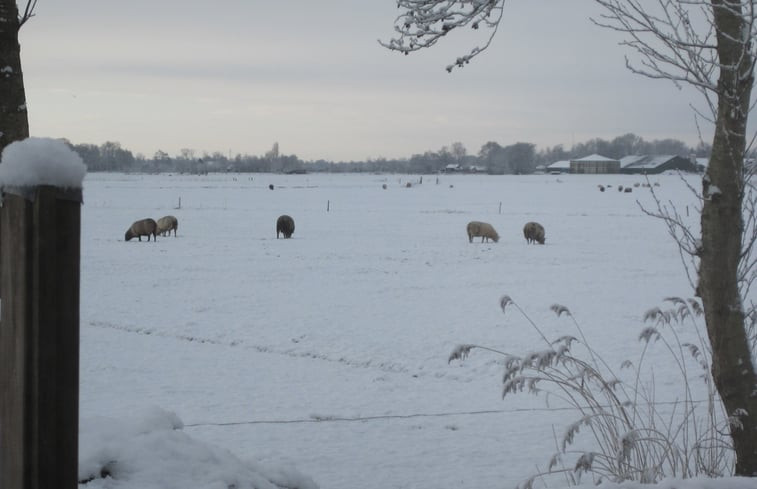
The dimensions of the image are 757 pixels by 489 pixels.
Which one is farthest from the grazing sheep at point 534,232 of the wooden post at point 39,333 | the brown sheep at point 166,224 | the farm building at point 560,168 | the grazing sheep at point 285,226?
the farm building at point 560,168

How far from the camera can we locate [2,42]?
4.23 m

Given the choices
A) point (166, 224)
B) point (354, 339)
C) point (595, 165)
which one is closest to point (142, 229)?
point (166, 224)

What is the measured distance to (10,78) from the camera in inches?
168

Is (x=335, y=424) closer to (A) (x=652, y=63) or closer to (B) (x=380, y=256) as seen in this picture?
(A) (x=652, y=63)

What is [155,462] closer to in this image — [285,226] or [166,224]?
[285,226]

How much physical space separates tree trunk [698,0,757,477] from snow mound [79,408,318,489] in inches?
94.3

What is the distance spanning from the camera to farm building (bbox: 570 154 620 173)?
15288 centimetres

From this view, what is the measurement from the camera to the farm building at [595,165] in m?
153

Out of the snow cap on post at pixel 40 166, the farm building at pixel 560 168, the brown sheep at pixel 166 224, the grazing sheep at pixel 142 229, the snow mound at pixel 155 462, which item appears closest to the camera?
the snow cap on post at pixel 40 166

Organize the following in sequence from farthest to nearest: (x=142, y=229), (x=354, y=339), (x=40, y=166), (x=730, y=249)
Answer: (x=142, y=229)
(x=354, y=339)
(x=730, y=249)
(x=40, y=166)

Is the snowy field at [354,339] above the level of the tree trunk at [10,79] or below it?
below

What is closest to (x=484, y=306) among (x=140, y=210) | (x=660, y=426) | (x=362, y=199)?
(x=660, y=426)

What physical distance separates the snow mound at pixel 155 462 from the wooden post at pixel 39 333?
5.30ft

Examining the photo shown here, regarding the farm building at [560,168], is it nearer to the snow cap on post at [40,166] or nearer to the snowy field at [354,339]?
the snowy field at [354,339]
